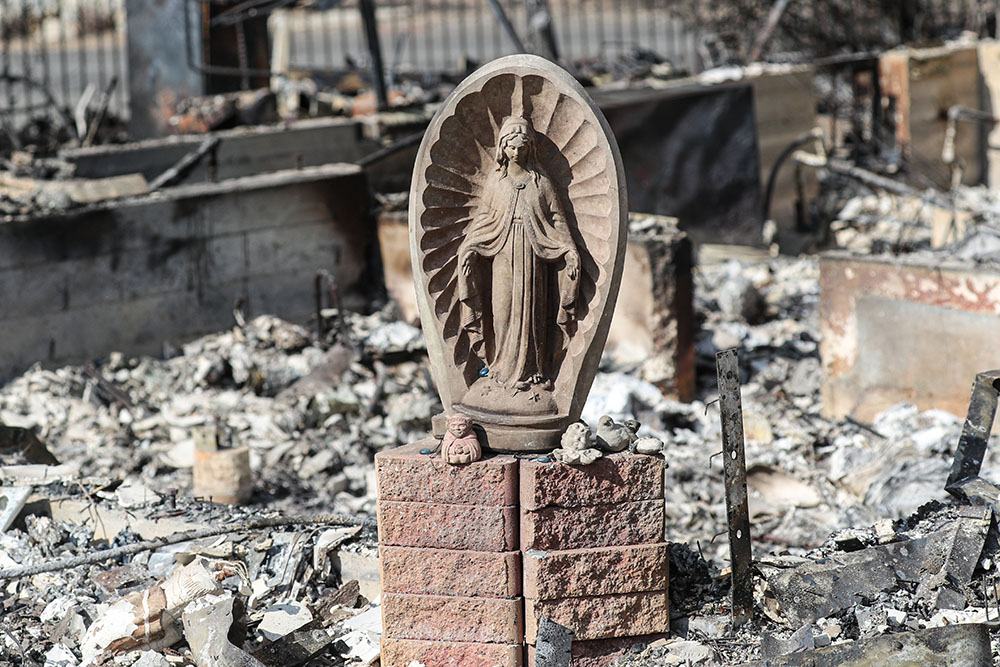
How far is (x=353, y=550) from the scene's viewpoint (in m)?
6.67

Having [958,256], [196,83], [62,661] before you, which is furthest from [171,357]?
[958,256]

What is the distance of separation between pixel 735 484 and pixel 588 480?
0.71m

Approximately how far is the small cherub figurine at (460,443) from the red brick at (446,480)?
0.04 meters

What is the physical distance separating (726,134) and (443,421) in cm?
1125

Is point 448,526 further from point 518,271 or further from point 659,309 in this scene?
point 659,309

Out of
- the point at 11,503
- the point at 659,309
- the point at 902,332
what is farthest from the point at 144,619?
the point at 902,332

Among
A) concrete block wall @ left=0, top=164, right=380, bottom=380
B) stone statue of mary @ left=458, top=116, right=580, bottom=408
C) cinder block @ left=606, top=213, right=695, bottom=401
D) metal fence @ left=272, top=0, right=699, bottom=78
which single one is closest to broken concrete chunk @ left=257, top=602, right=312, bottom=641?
stone statue of mary @ left=458, top=116, right=580, bottom=408

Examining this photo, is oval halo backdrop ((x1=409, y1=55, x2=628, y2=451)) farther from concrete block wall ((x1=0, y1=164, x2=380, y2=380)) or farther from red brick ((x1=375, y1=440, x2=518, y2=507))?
concrete block wall ((x1=0, y1=164, x2=380, y2=380))

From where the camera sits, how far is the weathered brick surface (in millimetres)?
5473

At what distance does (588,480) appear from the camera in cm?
550

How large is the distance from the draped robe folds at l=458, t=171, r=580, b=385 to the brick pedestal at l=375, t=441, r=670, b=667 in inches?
19.7

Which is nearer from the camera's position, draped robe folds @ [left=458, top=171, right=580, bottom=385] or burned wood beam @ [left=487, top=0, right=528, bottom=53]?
draped robe folds @ [left=458, top=171, right=580, bottom=385]

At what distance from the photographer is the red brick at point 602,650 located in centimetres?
558

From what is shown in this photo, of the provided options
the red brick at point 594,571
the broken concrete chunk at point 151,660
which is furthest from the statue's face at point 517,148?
the broken concrete chunk at point 151,660
